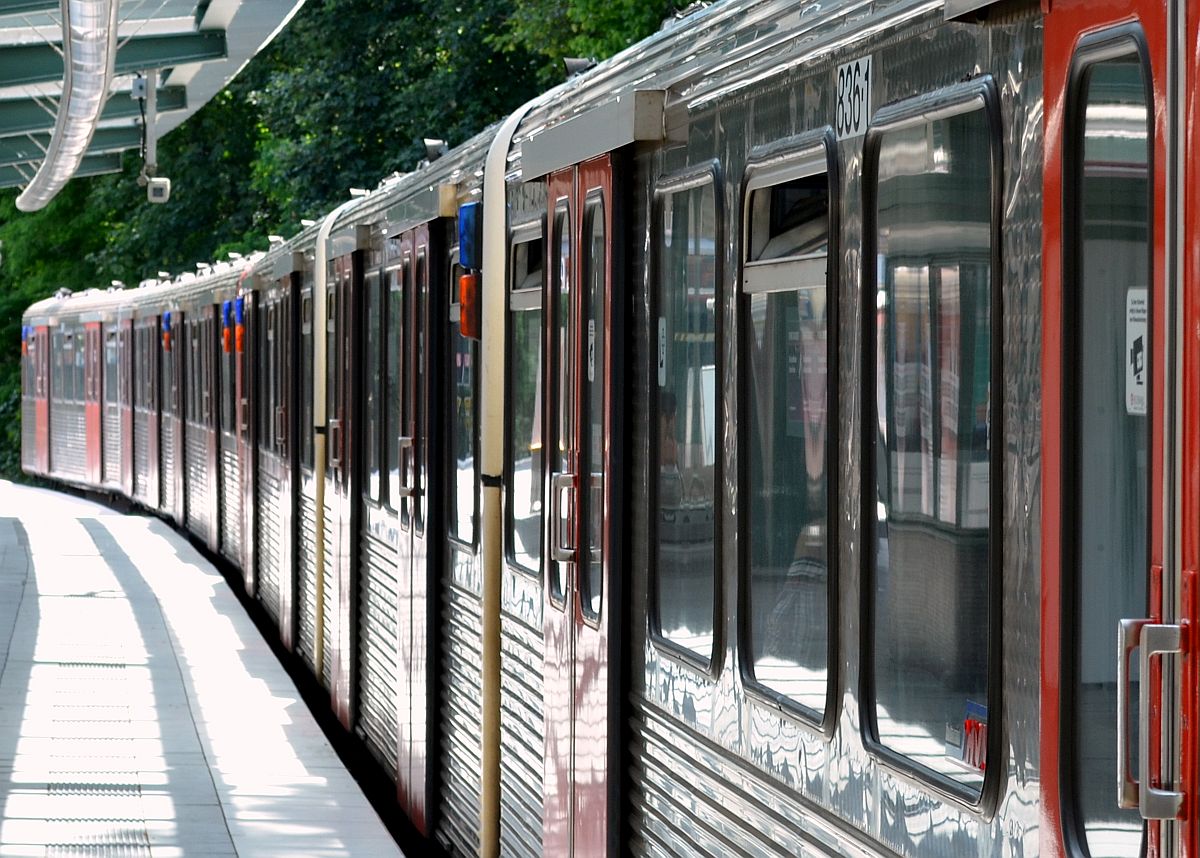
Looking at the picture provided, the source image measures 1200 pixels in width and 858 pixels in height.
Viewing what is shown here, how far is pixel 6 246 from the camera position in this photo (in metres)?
50.3

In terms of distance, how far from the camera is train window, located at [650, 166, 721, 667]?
4.13 meters

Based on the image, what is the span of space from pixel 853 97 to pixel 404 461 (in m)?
5.05

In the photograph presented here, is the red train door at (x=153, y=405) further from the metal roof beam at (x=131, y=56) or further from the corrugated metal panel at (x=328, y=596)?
the corrugated metal panel at (x=328, y=596)

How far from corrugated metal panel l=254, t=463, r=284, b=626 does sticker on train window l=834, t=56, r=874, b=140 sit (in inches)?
418

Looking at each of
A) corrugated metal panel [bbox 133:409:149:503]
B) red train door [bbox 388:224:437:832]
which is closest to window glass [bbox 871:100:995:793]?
red train door [bbox 388:224:437:832]

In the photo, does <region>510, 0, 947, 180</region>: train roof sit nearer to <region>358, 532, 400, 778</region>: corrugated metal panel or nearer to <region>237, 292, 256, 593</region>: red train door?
<region>358, 532, 400, 778</region>: corrugated metal panel

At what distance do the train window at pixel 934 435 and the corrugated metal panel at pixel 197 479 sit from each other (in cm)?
1856

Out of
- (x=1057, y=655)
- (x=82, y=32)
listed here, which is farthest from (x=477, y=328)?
(x=82, y=32)

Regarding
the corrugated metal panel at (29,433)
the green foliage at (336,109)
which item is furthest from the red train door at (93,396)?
the corrugated metal panel at (29,433)

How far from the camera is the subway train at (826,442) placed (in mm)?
2379

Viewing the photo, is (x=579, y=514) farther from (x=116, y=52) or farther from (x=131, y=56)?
(x=131, y=56)

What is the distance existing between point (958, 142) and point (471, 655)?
4379 millimetres

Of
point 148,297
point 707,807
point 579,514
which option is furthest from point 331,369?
point 148,297

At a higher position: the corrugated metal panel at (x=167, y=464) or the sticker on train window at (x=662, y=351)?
the sticker on train window at (x=662, y=351)
